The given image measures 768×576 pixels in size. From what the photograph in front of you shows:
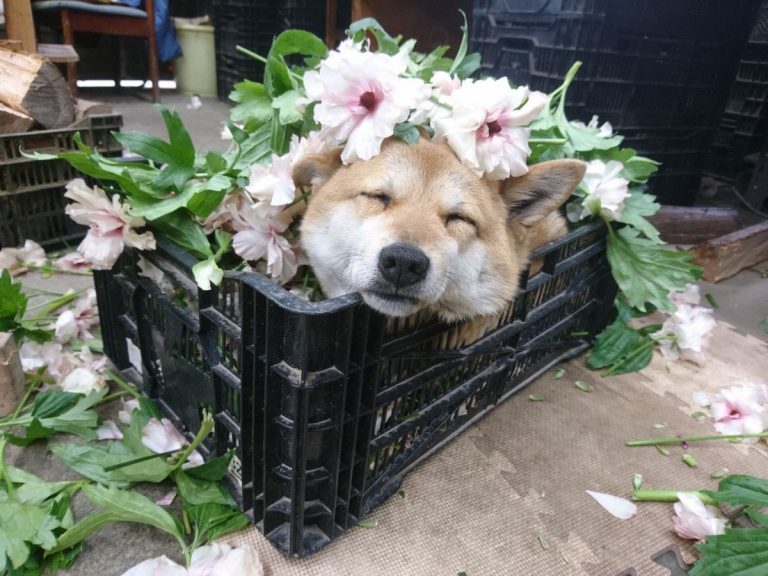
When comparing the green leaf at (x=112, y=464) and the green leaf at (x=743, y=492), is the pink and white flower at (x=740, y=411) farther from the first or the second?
the green leaf at (x=112, y=464)

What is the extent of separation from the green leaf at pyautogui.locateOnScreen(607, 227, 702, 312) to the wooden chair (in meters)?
5.37

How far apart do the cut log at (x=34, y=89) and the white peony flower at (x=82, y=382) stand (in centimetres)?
141

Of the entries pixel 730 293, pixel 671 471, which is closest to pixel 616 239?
pixel 671 471

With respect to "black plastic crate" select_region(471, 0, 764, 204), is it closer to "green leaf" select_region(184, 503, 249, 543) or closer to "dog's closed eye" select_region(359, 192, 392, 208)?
"dog's closed eye" select_region(359, 192, 392, 208)

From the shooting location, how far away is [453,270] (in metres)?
1.42

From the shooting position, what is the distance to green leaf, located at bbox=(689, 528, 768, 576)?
1248 millimetres

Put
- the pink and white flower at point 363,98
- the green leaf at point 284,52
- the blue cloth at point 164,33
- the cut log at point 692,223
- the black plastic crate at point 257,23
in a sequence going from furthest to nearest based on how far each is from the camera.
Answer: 1. the blue cloth at point 164,33
2. the black plastic crate at point 257,23
3. the cut log at point 692,223
4. the green leaf at point 284,52
5. the pink and white flower at point 363,98

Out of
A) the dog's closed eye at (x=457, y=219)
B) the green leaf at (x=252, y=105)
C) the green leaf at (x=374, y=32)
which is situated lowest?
the dog's closed eye at (x=457, y=219)

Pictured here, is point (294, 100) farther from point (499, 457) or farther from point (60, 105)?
point (60, 105)

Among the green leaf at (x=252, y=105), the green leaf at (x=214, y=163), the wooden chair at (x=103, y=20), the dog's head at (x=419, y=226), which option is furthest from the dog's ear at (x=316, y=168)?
the wooden chair at (x=103, y=20)

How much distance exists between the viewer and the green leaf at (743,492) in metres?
1.37

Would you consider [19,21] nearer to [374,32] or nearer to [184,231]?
[374,32]

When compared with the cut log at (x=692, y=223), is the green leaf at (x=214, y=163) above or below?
above

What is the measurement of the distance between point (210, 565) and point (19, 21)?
322cm
